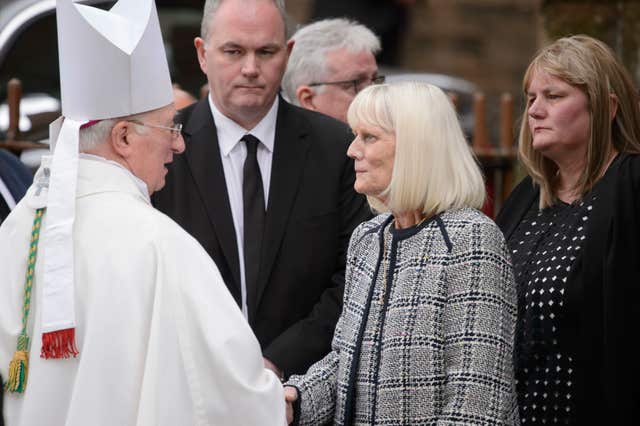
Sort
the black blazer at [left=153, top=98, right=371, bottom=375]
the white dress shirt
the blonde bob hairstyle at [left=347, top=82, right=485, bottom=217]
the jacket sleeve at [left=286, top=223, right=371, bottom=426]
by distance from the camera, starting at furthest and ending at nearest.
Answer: the white dress shirt < the black blazer at [left=153, top=98, right=371, bottom=375] < the jacket sleeve at [left=286, top=223, right=371, bottom=426] < the blonde bob hairstyle at [left=347, top=82, right=485, bottom=217]

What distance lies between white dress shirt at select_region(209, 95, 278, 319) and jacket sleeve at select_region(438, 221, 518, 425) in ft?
4.03

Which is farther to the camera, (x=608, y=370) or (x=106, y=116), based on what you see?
(x=608, y=370)

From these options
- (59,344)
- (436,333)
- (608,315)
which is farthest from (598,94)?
(59,344)

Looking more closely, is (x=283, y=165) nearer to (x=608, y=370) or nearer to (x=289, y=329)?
(x=289, y=329)

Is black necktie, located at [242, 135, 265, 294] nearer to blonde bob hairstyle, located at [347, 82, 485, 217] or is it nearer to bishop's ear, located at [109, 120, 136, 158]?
blonde bob hairstyle, located at [347, 82, 485, 217]

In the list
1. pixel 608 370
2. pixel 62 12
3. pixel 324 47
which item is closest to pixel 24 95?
pixel 324 47

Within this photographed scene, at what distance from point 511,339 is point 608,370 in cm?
50

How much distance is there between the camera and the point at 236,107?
5.02m

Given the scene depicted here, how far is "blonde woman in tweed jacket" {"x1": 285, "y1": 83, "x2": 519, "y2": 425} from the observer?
12.7ft

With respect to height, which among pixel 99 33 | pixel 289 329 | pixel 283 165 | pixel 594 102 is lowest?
pixel 289 329

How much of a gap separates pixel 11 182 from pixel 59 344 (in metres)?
1.43

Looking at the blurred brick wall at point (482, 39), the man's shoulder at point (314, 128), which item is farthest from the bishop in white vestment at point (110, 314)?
the blurred brick wall at point (482, 39)

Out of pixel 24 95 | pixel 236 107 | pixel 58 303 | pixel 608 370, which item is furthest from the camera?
pixel 24 95

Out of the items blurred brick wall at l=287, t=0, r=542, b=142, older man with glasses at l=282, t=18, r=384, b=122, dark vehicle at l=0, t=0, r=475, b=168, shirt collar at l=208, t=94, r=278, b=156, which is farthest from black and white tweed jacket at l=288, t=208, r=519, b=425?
blurred brick wall at l=287, t=0, r=542, b=142
